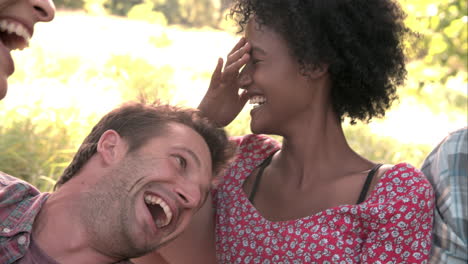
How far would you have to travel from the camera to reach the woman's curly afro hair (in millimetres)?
2615

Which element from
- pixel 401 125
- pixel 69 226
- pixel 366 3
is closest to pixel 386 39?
pixel 366 3

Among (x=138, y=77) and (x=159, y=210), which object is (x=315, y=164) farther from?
(x=138, y=77)

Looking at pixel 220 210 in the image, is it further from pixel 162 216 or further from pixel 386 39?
pixel 386 39

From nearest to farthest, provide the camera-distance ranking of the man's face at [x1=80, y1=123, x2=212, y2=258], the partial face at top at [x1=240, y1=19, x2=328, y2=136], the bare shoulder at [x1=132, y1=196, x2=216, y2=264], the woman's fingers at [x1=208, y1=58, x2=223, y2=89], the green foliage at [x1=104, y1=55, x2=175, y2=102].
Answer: the man's face at [x1=80, y1=123, x2=212, y2=258]
the partial face at top at [x1=240, y1=19, x2=328, y2=136]
the bare shoulder at [x1=132, y1=196, x2=216, y2=264]
the woman's fingers at [x1=208, y1=58, x2=223, y2=89]
the green foliage at [x1=104, y1=55, x2=175, y2=102]

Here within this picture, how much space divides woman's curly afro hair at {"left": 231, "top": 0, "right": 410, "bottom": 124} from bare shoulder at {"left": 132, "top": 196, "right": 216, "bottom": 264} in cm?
88

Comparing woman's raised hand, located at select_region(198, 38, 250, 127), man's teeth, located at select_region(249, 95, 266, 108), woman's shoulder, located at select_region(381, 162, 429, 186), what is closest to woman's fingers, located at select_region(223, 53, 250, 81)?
woman's raised hand, located at select_region(198, 38, 250, 127)

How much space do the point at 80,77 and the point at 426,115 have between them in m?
5.48

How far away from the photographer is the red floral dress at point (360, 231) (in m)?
2.35

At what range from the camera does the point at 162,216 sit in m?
2.42

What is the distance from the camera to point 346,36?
2.62 m

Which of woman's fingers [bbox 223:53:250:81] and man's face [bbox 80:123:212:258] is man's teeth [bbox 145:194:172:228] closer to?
man's face [bbox 80:123:212:258]

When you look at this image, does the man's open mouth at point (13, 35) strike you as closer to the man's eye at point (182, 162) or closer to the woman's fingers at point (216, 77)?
the man's eye at point (182, 162)

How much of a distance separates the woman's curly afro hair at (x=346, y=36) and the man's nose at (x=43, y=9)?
0.99m

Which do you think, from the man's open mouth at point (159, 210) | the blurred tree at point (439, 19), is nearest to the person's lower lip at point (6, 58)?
the man's open mouth at point (159, 210)
